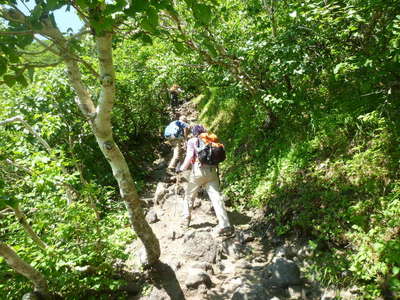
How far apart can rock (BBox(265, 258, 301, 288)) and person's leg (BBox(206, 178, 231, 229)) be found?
1281 mm

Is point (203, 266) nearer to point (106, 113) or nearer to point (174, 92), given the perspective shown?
point (106, 113)

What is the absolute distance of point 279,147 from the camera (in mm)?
6156

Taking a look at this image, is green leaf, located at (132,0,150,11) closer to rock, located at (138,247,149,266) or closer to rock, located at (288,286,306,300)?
rock, located at (288,286,306,300)

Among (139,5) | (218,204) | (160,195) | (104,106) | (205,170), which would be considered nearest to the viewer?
(139,5)

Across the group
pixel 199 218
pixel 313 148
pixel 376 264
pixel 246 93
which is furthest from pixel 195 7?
pixel 246 93

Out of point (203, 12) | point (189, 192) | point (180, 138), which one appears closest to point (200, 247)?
point (189, 192)

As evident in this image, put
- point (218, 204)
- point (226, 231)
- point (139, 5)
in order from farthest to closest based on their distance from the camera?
point (218, 204) → point (226, 231) → point (139, 5)

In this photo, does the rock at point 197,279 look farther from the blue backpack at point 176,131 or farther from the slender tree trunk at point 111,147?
the blue backpack at point 176,131

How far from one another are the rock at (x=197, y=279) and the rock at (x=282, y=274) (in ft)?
2.91

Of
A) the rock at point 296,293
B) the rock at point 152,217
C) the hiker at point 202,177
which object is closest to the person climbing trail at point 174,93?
the rock at point 152,217

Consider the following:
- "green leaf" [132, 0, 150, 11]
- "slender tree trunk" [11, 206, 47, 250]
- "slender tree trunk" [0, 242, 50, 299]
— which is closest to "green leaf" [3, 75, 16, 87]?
"green leaf" [132, 0, 150, 11]

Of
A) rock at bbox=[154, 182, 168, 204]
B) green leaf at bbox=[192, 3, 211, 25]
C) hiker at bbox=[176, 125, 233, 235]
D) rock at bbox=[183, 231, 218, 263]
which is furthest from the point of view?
rock at bbox=[154, 182, 168, 204]

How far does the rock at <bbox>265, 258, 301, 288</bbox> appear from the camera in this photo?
11.9ft

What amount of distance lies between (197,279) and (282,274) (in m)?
A: 1.24
